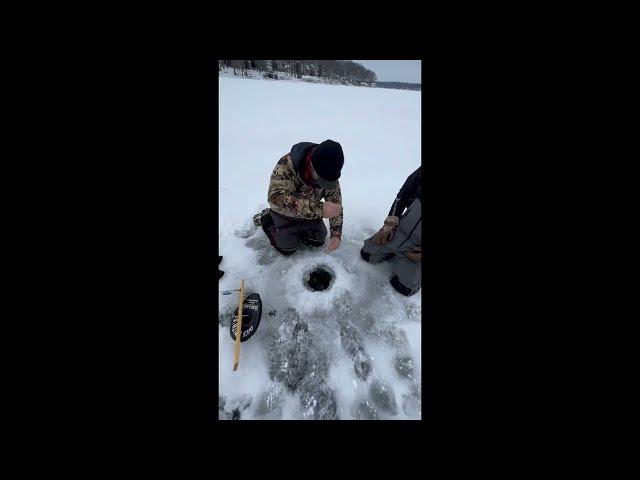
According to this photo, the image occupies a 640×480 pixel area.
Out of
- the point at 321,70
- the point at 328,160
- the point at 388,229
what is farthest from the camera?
the point at 321,70

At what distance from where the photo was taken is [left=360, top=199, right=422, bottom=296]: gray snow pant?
2.17 m

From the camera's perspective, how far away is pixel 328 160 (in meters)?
1.87

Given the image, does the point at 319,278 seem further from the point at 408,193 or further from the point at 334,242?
the point at 408,193

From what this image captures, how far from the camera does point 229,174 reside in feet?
14.0

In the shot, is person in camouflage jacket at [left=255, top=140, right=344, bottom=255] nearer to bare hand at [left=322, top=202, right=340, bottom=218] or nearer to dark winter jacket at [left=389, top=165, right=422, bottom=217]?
bare hand at [left=322, top=202, right=340, bottom=218]

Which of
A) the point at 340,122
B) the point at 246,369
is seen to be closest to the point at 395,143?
the point at 340,122

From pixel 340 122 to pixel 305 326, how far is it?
6201 mm

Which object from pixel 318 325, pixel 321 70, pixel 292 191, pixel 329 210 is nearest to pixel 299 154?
pixel 292 191

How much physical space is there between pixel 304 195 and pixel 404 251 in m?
1.18

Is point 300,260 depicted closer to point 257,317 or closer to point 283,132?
point 257,317

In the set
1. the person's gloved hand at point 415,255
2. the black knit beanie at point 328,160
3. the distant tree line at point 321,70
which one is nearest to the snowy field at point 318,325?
the person's gloved hand at point 415,255

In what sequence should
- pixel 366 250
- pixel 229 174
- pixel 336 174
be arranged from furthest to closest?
pixel 229 174 < pixel 366 250 < pixel 336 174

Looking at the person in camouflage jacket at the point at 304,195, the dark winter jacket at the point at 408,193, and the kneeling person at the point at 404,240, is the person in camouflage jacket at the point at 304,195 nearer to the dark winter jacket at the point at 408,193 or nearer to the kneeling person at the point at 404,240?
the kneeling person at the point at 404,240

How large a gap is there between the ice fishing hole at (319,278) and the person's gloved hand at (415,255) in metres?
0.85
